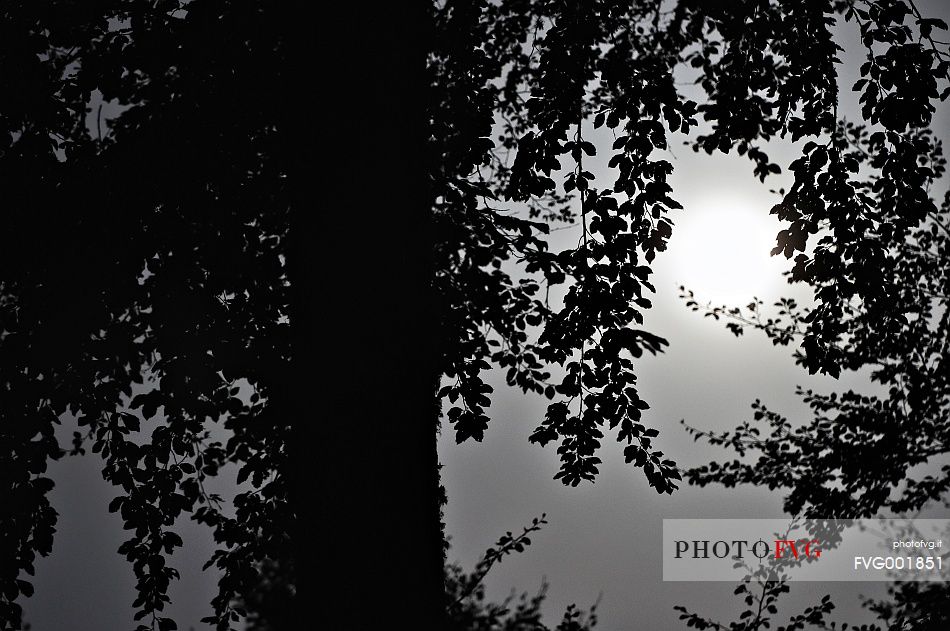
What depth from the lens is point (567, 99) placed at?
5070 millimetres

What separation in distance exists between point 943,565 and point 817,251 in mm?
5386

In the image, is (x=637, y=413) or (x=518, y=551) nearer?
(x=637, y=413)

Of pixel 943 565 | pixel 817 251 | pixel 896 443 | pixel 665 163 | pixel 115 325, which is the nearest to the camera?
pixel 115 325

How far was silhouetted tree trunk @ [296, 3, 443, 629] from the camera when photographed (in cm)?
242

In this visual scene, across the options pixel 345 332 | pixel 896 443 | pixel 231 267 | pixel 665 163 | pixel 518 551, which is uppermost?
pixel 665 163

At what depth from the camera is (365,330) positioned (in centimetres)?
254

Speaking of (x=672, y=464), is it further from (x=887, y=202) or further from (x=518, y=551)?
(x=518, y=551)

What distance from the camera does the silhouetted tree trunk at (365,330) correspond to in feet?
7.95

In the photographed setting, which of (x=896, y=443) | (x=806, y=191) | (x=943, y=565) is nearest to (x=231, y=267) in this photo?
(x=806, y=191)

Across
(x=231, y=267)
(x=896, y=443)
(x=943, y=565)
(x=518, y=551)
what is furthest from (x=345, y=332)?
(x=943, y=565)

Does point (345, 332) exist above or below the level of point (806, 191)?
below

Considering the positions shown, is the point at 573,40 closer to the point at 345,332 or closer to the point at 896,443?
the point at 345,332

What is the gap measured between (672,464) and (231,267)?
333 centimetres

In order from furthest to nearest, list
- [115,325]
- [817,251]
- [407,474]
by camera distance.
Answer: [817,251] < [115,325] < [407,474]
